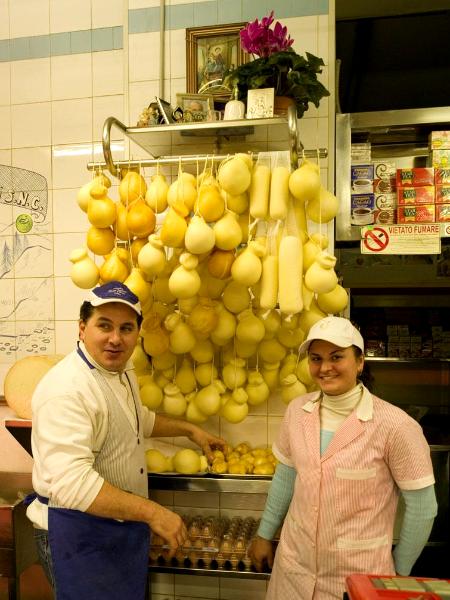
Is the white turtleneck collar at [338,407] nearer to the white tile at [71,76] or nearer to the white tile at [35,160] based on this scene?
the white tile at [35,160]

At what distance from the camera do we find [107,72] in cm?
241

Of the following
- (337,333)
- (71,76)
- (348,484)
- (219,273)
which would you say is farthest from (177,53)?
(348,484)

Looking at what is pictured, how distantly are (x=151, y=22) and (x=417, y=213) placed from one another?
1.43 meters

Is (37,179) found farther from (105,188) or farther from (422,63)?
(422,63)

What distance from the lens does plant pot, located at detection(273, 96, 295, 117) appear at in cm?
192

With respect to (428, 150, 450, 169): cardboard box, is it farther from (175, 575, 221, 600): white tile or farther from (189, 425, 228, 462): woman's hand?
(175, 575, 221, 600): white tile

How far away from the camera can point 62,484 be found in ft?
4.71

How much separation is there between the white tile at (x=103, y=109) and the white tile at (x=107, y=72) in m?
0.03

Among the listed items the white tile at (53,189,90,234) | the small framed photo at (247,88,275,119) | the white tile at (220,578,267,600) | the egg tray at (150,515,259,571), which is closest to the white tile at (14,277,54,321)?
the white tile at (53,189,90,234)

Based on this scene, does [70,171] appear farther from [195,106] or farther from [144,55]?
[195,106]

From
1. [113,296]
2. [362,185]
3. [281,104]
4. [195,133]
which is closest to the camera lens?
[113,296]

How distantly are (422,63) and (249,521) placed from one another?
7.51ft

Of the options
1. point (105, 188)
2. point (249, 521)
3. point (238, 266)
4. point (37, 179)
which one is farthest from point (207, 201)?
point (249, 521)

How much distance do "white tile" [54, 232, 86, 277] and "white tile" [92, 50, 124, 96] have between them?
666 millimetres
